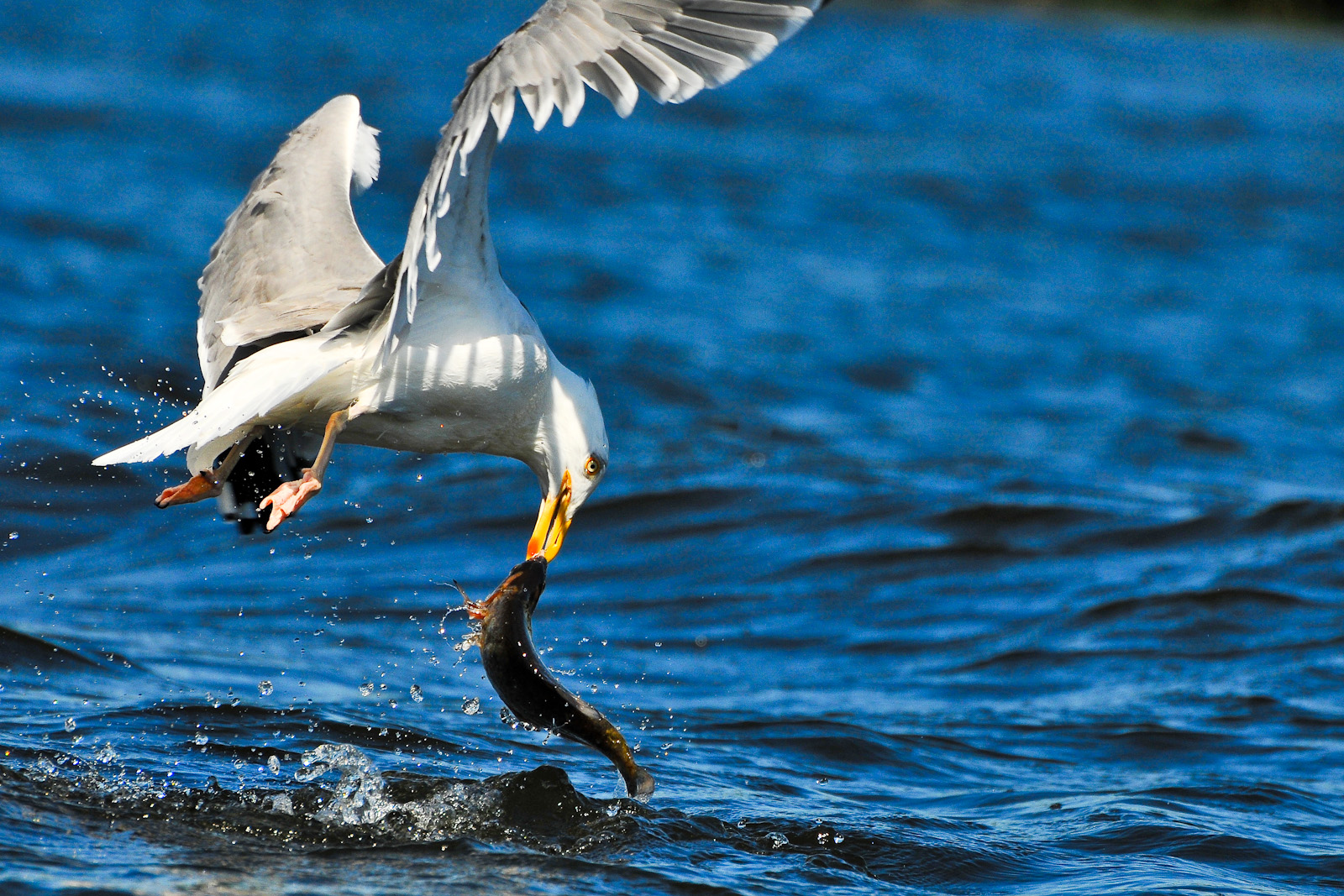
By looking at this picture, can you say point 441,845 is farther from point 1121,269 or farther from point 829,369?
point 1121,269

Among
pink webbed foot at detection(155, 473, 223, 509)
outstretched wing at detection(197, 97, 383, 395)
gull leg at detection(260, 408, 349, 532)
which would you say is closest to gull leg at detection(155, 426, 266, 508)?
pink webbed foot at detection(155, 473, 223, 509)

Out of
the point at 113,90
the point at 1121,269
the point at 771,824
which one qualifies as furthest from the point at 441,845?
the point at 113,90

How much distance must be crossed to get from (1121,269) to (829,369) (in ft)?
18.1

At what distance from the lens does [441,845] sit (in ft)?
15.3

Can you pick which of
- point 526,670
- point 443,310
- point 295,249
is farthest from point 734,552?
point 526,670

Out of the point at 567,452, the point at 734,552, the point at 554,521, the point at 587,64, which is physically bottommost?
the point at 734,552

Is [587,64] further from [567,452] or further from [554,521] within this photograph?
[554,521]

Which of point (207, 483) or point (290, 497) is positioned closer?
point (290, 497)

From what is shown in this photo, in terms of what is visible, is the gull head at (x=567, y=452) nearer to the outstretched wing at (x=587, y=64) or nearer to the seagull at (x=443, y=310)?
the seagull at (x=443, y=310)

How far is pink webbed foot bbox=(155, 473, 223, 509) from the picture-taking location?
525cm

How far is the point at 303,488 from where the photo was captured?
4746mm

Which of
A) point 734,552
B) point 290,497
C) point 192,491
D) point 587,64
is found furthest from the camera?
point 734,552

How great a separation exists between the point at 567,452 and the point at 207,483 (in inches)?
51.1

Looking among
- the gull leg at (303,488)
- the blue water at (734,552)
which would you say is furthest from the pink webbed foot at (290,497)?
the blue water at (734,552)
